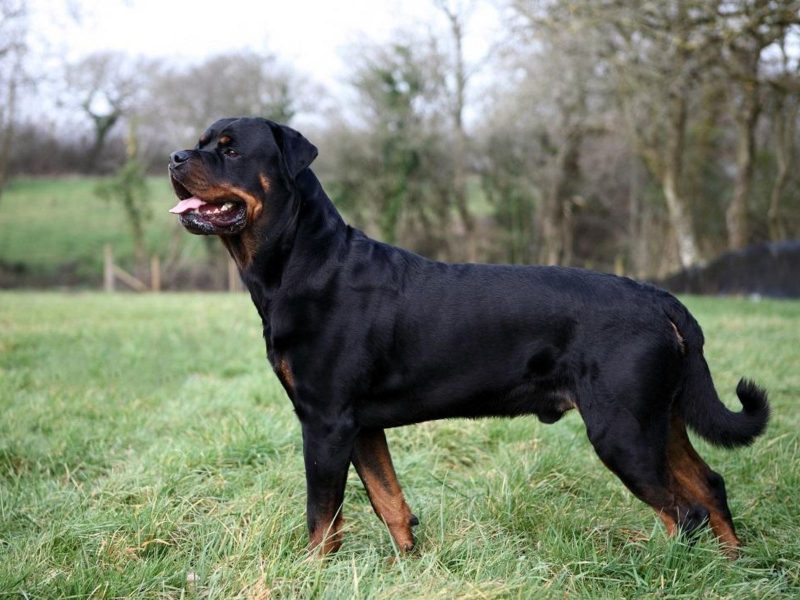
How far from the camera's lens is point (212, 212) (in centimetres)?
313

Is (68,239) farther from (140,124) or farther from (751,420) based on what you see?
(751,420)

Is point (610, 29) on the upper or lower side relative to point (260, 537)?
upper

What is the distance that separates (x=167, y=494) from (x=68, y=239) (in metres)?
30.1

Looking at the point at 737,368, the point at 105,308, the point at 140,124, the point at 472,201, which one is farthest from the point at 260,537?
the point at 140,124

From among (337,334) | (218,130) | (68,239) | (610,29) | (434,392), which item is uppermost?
(610,29)

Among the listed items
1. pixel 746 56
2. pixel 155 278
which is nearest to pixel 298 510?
pixel 746 56

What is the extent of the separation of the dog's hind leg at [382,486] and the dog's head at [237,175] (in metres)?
1.03

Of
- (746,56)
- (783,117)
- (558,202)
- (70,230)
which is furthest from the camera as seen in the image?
(70,230)

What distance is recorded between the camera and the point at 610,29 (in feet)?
57.5

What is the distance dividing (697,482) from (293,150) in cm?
219

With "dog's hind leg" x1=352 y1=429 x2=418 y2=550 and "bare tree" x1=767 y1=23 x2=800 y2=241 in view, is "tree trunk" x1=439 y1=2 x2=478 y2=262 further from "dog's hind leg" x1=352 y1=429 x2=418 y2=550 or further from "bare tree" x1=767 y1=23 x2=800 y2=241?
"dog's hind leg" x1=352 y1=429 x2=418 y2=550

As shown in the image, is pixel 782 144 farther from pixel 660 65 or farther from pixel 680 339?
pixel 680 339

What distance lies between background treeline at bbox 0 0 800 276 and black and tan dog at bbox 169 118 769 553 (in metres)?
15.0

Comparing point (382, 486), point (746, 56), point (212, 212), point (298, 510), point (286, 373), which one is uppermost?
point (746, 56)
